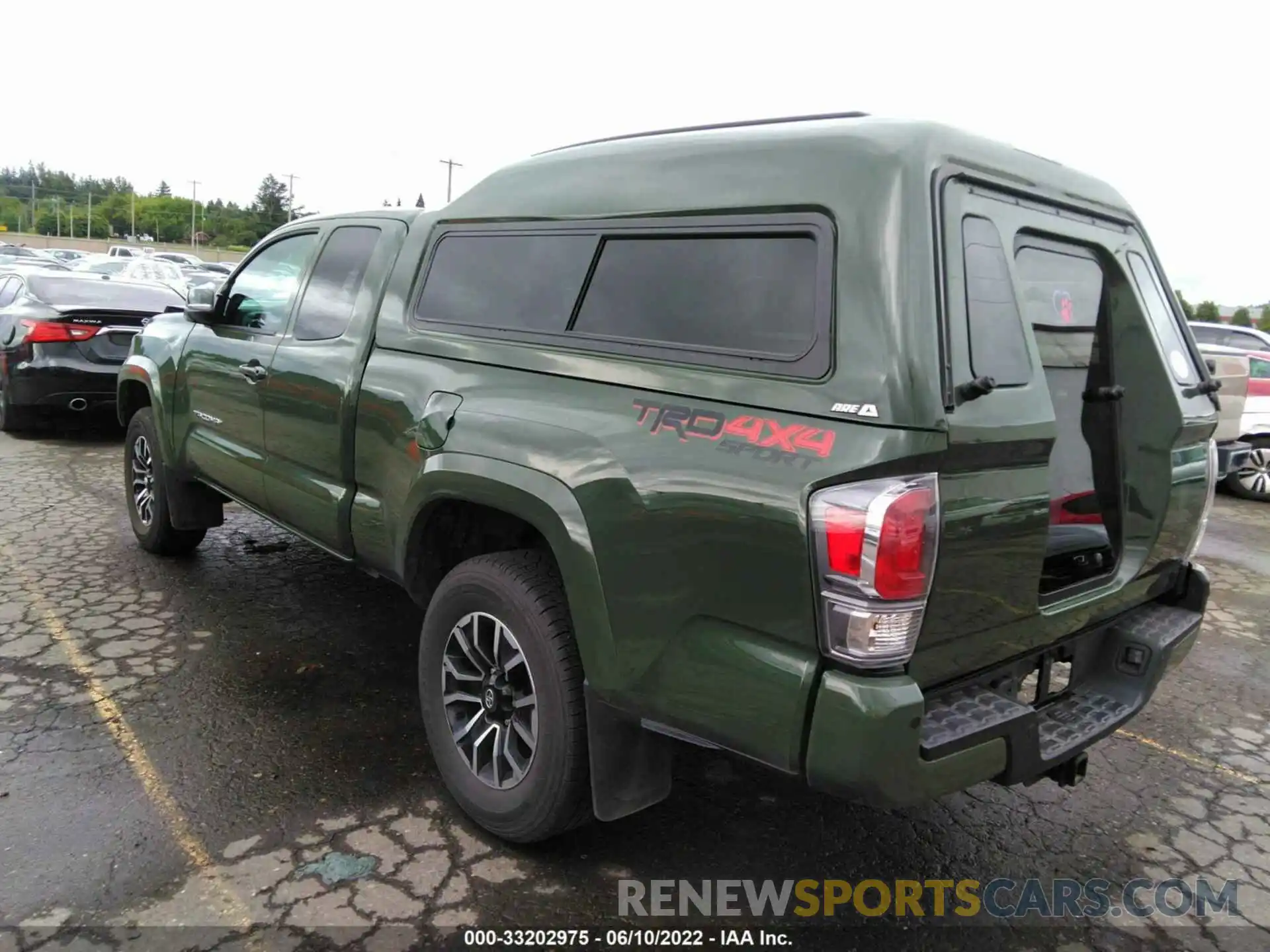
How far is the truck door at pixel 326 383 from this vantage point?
3.61 metres

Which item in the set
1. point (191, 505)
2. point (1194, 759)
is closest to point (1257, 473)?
point (1194, 759)

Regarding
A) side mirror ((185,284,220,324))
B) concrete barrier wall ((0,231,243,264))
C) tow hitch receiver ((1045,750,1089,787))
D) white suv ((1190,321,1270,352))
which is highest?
white suv ((1190,321,1270,352))

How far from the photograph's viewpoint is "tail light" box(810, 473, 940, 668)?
202 cm

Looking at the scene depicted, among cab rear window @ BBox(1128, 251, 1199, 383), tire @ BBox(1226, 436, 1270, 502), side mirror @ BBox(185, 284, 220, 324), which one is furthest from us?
tire @ BBox(1226, 436, 1270, 502)

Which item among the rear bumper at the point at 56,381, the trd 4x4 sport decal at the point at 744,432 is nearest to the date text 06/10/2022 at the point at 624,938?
the trd 4x4 sport decal at the point at 744,432

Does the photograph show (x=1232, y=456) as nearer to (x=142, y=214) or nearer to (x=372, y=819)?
(x=372, y=819)

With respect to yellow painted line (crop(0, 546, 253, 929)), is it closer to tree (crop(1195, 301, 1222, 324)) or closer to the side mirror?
the side mirror

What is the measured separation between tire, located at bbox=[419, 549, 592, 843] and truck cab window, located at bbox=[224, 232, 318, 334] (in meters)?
1.89

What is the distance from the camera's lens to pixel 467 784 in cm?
296

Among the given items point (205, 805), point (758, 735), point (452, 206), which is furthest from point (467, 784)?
point (452, 206)

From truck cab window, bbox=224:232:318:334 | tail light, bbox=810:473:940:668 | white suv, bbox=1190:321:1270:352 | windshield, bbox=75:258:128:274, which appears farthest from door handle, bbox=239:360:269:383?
windshield, bbox=75:258:128:274

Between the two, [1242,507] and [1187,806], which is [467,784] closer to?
[1187,806]

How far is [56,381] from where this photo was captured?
27.7 ft

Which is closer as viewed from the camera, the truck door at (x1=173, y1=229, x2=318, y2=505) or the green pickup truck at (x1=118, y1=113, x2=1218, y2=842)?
the green pickup truck at (x1=118, y1=113, x2=1218, y2=842)
